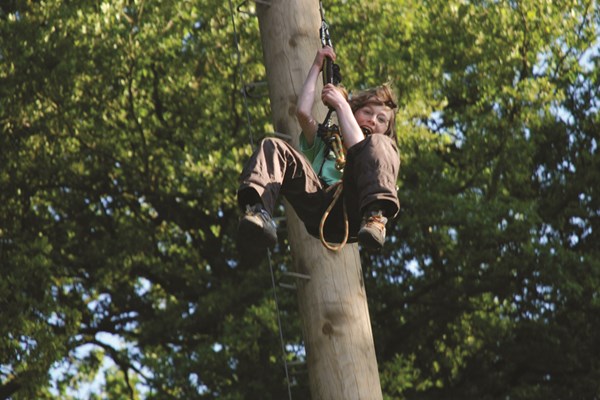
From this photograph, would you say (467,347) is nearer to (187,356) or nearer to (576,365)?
(576,365)

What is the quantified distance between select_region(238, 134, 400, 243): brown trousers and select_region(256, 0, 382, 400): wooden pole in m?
0.35

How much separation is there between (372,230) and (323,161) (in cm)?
82

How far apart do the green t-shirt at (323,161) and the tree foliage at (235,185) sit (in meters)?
5.93

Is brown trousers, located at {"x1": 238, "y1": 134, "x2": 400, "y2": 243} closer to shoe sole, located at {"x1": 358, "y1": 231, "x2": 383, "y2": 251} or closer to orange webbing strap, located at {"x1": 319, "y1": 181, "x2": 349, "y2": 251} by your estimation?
orange webbing strap, located at {"x1": 319, "y1": 181, "x2": 349, "y2": 251}

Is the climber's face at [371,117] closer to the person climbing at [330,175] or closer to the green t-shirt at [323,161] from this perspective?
the person climbing at [330,175]

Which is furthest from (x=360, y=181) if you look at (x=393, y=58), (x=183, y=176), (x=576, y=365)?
(x=576, y=365)

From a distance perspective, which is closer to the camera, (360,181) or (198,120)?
(360,181)

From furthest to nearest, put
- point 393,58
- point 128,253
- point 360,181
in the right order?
1. point 128,253
2. point 393,58
3. point 360,181

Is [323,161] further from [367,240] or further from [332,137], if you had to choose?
[367,240]

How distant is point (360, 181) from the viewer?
14.3 ft

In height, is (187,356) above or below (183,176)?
below

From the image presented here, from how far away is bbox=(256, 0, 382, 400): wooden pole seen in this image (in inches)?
199

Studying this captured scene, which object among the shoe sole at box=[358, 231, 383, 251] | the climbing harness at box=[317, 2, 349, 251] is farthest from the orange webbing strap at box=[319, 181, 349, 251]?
the shoe sole at box=[358, 231, 383, 251]

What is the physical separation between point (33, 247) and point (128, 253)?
1722mm
